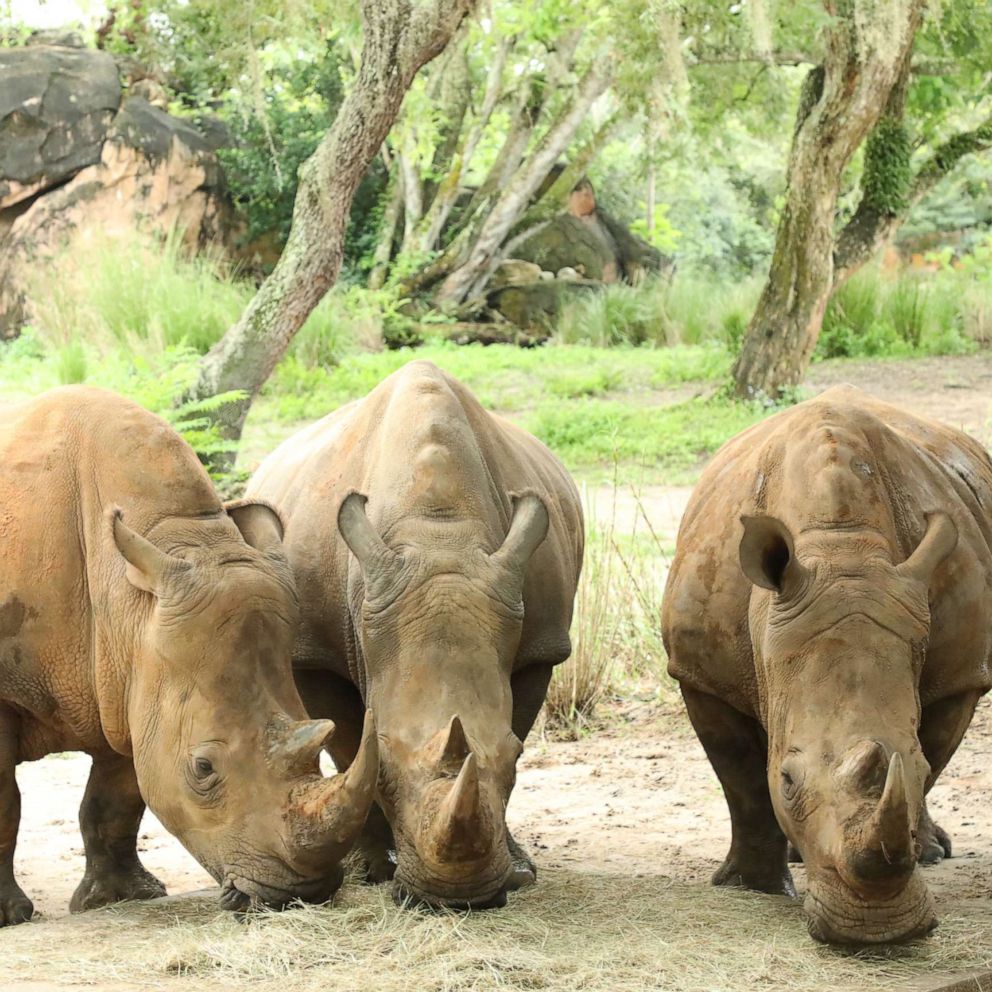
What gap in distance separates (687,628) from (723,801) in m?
2.17

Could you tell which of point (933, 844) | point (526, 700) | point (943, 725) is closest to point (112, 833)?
point (526, 700)

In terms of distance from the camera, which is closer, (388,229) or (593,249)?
(388,229)

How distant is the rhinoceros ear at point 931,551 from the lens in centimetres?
499

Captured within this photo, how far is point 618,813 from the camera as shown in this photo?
754cm

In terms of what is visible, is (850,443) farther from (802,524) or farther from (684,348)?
(684,348)

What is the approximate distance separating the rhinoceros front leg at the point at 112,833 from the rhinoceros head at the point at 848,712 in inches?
92.9

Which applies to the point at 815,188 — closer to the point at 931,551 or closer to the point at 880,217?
the point at 880,217

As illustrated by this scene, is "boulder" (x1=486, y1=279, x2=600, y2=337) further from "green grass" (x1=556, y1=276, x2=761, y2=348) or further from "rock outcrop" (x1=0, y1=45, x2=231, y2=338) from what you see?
"rock outcrop" (x1=0, y1=45, x2=231, y2=338)

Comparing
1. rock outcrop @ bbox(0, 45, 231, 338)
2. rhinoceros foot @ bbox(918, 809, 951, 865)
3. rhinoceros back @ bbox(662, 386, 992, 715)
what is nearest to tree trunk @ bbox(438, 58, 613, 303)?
rock outcrop @ bbox(0, 45, 231, 338)

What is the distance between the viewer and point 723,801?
301 inches

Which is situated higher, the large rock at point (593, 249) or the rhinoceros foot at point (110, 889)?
the rhinoceros foot at point (110, 889)

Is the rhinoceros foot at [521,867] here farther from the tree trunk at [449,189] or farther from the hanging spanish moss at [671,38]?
the tree trunk at [449,189]

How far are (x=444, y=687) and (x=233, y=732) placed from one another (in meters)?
0.66

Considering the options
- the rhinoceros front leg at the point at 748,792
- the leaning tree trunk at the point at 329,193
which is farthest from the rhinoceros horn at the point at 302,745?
the leaning tree trunk at the point at 329,193
